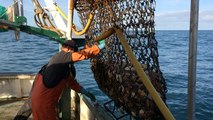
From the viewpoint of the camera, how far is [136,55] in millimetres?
3691

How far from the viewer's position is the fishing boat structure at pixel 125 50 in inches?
135

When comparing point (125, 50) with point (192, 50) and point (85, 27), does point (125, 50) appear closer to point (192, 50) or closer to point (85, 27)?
point (192, 50)

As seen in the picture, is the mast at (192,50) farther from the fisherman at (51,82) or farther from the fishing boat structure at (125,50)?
the fisherman at (51,82)

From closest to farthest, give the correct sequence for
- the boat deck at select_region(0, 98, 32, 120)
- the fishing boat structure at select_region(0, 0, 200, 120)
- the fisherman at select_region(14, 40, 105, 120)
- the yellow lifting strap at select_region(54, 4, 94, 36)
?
the fishing boat structure at select_region(0, 0, 200, 120) < the fisherman at select_region(14, 40, 105, 120) < the yellow lifting strap at select_region(54, 4, 94, 36) < the boat deck at select_region(0, 98, 32, 120)


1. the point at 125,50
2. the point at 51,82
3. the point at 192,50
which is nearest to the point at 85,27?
the point at 51,82

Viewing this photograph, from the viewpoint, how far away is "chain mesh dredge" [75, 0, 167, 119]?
3553mm

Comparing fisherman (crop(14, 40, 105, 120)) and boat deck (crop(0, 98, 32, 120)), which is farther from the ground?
fisherman (crop(14, 40, 105, 120))

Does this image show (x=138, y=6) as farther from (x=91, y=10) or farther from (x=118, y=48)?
(x=91, y=10)

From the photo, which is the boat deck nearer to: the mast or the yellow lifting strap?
the yellow lifting strap

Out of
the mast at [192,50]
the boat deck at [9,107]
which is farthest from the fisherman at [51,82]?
the boat deck at [9,107]

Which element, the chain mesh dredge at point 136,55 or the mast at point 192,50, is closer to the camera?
the mast at point 192,50

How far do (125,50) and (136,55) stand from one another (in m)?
0.68

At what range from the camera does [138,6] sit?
345 cm

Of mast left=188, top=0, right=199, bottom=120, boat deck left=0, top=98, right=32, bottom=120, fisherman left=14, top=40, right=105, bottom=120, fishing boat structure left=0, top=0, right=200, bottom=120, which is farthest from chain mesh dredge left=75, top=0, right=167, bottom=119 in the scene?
boat deck left=0, top=98, right=32, bottom=120
